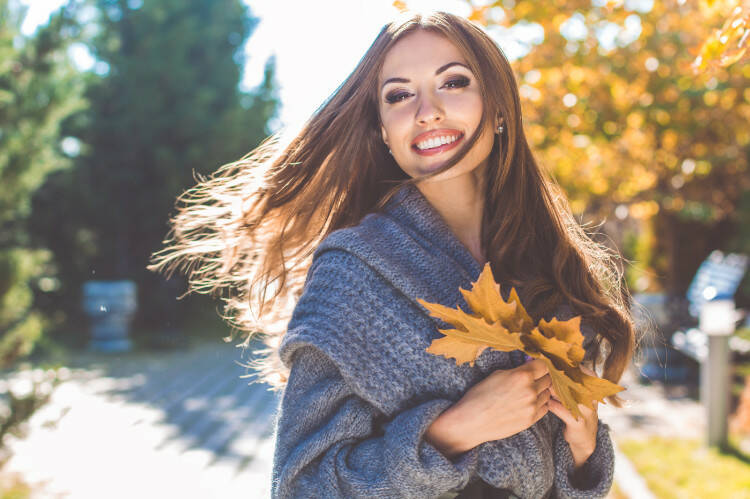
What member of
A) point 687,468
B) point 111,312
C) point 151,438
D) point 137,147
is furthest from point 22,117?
point 137,147

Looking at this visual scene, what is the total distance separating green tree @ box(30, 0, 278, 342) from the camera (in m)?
11.7

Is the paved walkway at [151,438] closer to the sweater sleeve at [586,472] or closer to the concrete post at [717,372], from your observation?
the sweater sleeve at [586,472]

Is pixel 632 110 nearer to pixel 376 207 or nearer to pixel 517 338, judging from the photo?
pixel 376 207

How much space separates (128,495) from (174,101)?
8.81 m

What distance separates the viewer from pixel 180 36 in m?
11.8

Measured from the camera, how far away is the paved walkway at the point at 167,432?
4605 millimetres

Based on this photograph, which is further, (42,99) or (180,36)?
(180,36)

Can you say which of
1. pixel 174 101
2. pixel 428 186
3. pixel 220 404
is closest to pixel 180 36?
pixel 174 101

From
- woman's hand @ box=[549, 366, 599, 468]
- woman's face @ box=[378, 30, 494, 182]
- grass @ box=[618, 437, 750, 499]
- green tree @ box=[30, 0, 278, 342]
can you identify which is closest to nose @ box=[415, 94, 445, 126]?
woman's face @ box=[378, 30, 494, 182]

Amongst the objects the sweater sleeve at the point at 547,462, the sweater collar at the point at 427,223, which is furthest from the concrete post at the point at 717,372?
the sweater collar at the point at 427,223

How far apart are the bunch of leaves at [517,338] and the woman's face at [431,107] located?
1.86 feet

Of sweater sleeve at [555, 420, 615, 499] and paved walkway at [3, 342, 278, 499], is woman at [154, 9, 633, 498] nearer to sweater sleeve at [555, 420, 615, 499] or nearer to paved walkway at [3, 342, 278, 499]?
sweater sleeve at [555, 420, 615, 499]

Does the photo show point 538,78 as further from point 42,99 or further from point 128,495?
point 128,495

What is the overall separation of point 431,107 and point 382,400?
76 cm
